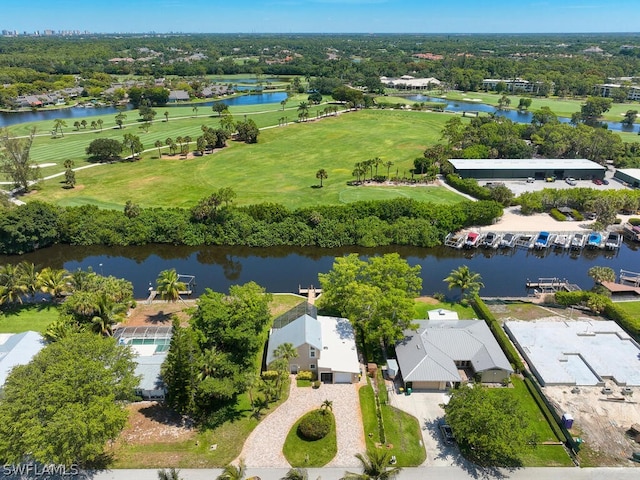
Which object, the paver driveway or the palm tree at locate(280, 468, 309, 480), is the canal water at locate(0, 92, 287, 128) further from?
the palm tree at locate(280, 468, 309, 480)

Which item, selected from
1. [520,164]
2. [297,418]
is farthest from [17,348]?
[520,164]

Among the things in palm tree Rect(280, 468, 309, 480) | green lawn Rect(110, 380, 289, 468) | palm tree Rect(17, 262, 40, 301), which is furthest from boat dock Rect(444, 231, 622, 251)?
palm tree Rect(17, 262, 40, 301)

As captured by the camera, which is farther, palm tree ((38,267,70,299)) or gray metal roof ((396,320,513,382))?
palm tree ((38,267,70,299))

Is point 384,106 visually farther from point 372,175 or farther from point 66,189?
point 66,189

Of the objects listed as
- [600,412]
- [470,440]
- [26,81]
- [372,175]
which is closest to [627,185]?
[372,175]

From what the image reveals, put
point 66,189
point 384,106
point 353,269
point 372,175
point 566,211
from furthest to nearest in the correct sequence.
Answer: point 384,106
point 372,175
point 66,189
point 566,211
point 353,269

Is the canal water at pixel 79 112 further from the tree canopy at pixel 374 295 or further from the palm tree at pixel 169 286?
the tree canopy at pixel 374 295
